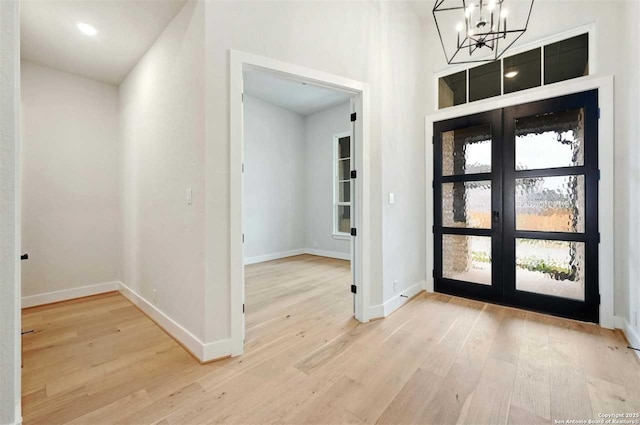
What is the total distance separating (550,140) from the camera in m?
2.97

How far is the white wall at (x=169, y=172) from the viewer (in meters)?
2.26

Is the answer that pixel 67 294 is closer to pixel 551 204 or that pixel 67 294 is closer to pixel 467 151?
pixel 467 151

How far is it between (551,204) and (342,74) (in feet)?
8.52

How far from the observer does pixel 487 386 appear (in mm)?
1844

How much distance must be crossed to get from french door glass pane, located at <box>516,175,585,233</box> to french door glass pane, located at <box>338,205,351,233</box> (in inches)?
140

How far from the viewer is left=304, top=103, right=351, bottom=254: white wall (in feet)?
20.6

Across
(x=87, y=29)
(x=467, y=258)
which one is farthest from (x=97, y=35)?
(x=467, y=258)

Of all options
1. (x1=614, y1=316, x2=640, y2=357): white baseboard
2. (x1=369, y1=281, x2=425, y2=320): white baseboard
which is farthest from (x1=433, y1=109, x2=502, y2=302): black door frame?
(x1=614, y1=316, x2=640, y2=357): white baseboard

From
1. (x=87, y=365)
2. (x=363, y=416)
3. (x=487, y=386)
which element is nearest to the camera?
(x=363, y=416)

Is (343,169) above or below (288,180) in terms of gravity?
above

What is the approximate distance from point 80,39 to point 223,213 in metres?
2.74

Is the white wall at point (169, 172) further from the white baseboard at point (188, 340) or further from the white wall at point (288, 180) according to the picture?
the white wall at point (288, 180)

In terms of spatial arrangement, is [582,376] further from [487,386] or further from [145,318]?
[145,318]

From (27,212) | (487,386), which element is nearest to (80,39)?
(27,212)
